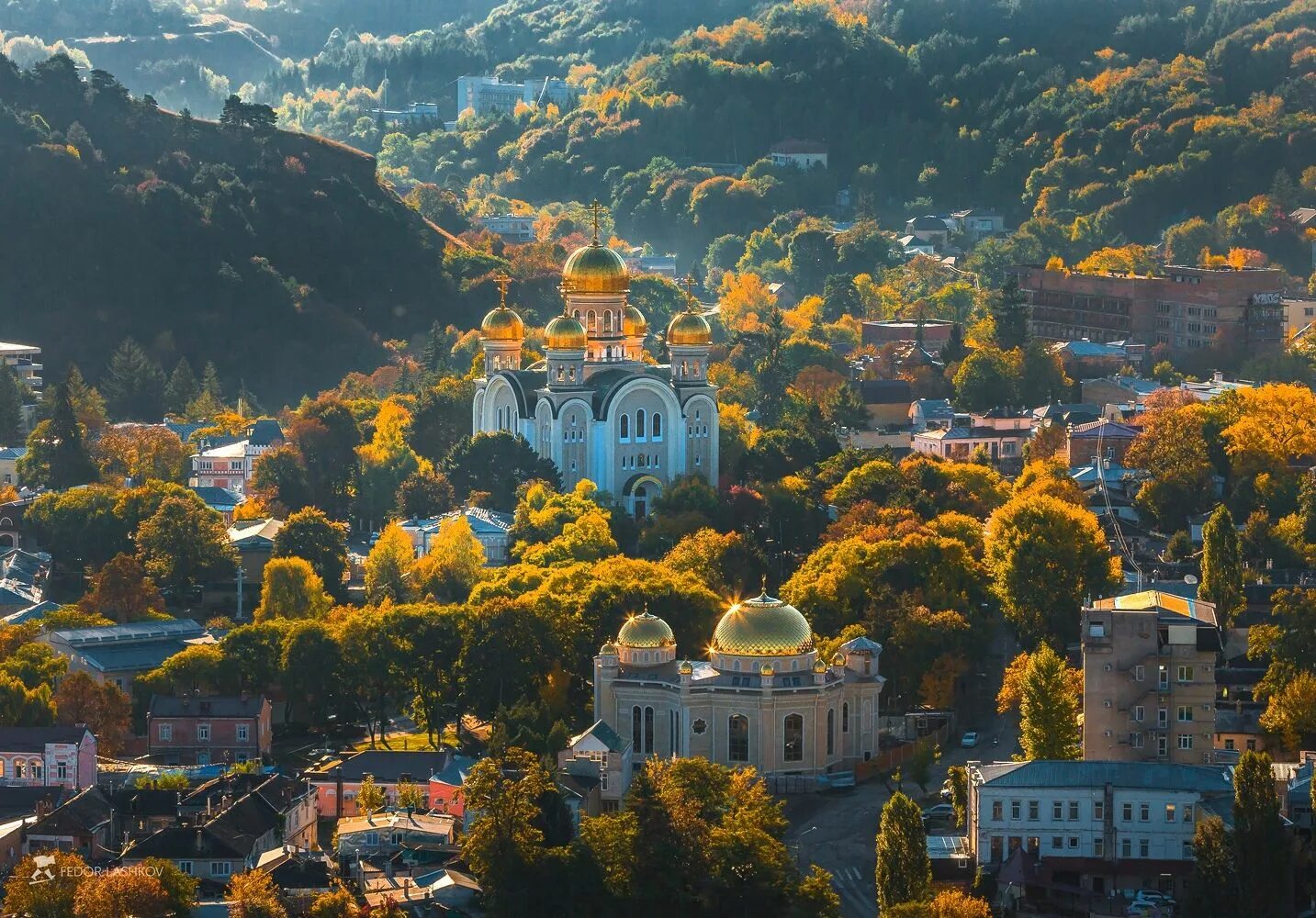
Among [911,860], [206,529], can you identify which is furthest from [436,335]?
[911,860]

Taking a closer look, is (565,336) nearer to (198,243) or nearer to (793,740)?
(793,740)

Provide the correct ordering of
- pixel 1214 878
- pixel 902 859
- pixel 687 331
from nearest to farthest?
1. pixel 1214 878
2. pixel 902 859
3. pixel 687 331

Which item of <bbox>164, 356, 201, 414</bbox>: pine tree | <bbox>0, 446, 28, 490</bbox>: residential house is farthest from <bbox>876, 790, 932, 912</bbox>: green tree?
<bbox>164, 356, 201, 414</bbox>: pine tree

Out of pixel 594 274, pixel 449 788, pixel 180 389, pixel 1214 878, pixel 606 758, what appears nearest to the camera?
pixel 1214 878

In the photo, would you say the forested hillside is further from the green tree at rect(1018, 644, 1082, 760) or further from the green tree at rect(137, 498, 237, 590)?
the green tree at rect(1018, 644, 1082, 760)

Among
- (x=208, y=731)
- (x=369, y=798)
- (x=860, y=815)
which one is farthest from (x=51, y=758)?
(x=860, y=815)

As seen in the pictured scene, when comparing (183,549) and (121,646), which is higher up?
(183,549)
